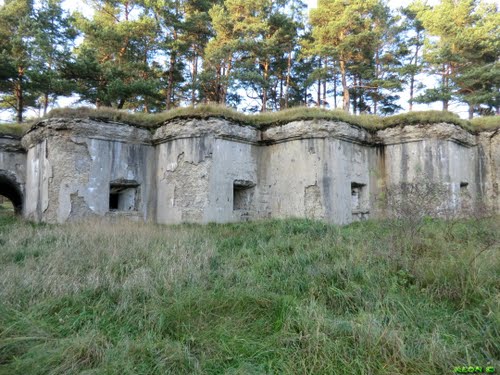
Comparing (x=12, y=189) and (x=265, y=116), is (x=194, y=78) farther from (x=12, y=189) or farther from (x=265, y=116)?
(x=12, y=189)

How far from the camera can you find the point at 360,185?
11.0 meters

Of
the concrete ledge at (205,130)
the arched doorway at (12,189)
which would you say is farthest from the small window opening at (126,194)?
the arched doorway at (12,189)

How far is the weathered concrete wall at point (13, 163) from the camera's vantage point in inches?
476

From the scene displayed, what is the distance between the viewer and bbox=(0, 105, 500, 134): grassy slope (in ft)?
33.4

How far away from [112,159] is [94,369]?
8787 mm

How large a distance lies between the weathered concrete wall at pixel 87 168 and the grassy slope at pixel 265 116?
31 centimetres

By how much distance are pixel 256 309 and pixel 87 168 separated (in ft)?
27.2

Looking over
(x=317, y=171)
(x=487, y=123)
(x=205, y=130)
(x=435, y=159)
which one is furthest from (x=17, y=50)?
(x=487, y=123)

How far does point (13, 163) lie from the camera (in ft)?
40.0

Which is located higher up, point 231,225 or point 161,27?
point 161,27

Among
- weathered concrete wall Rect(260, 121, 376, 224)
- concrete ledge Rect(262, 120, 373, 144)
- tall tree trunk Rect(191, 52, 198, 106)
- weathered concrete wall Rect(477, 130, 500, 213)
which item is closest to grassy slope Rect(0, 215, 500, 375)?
weathered concrete wall Rect(260, 121, 376, 224)

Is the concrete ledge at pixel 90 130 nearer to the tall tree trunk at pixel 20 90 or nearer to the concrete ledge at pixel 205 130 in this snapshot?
the concrete ledge at pixel 205 130

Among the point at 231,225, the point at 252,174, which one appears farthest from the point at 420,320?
the point at 252,174

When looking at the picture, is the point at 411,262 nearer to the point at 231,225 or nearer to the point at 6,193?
the point at 231,225
